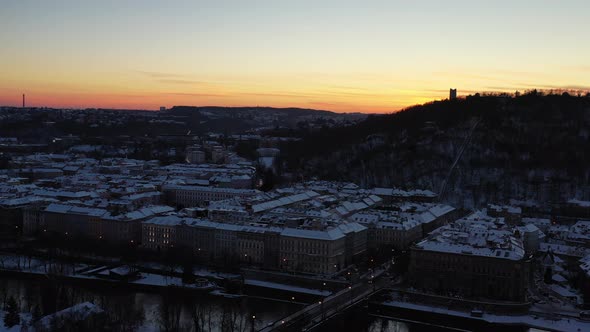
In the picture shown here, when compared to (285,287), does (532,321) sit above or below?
above

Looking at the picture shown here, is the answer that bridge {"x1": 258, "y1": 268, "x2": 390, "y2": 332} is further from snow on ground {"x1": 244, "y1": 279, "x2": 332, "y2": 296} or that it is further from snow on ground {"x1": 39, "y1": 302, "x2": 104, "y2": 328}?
snow on ground {"x1": 39, "y1": 302, "x2": 104, "y2": 328}

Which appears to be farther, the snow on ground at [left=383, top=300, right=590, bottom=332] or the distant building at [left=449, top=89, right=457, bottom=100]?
the distant building at [left=449, top=89, right=457, bottom=100]

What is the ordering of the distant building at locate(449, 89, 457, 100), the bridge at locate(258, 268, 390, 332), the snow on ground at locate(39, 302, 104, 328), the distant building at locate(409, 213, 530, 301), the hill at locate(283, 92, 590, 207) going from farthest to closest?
the distant building at locate(449, 89, 457, 100)
the hill at locate(283, 92, 590, 207)
the distant building at locate(409, 213, 530, 301)
the bridge at locate(258, 268, 390, 332)
the snow on ground at locate(39, 302, 104, 328)

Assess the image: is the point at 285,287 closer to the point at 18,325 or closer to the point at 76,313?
the point at 76,313

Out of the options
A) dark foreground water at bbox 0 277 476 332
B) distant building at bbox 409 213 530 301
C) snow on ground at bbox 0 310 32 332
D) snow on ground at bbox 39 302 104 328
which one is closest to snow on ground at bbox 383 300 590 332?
distant building at bbox 409 213 530 301

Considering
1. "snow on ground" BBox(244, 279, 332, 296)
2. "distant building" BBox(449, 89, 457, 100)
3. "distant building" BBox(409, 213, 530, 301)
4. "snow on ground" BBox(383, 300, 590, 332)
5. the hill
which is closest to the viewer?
"snow on ground" BBox(383, 300, 590, 332)

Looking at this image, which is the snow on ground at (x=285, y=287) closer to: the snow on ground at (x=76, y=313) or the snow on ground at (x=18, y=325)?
the snow on ground at (x=76, y=313)

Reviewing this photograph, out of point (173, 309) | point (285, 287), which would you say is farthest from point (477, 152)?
point (173, 309)

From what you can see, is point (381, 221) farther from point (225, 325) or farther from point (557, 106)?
point (557, 106)

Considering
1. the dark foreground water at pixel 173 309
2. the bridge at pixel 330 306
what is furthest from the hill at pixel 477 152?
the dark foreground water at pixel 173 309
